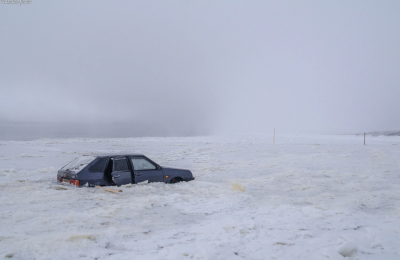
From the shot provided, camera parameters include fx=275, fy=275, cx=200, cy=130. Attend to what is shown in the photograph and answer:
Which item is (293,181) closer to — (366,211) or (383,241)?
(366,211)

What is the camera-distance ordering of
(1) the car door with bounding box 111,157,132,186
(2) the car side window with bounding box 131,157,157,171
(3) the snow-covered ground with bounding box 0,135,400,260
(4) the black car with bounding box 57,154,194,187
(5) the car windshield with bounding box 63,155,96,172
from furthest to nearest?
1. (2) the car side window with bounding box 131,157,157,171
2. (1) the car door with bounding box 111,157,132,186
3. (5) the car windshield with bounding box 63,155,96,172
4. (4) the black car with bounding box 57,154,194,187
5. (3) the snow-covered ground with bounding box 0,135,400,260

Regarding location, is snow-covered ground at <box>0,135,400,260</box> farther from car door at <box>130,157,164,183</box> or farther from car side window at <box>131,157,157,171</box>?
car side window at <box>131,157,157,171</box>

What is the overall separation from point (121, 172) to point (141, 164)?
80 cm

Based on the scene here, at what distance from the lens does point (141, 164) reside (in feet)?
29.0

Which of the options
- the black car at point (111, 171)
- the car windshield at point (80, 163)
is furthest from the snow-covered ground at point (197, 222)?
the car windshield at point (80, 163)

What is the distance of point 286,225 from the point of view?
5543 millimetres

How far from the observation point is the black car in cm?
759

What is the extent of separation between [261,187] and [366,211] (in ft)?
11.9

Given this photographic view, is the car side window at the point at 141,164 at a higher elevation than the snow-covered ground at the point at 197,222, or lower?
higher

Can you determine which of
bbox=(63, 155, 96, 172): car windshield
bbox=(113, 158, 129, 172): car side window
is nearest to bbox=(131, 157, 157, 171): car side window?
bbox=(113, 158, 129, 172): car side window

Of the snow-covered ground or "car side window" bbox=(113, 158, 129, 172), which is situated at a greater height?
"car side window" bbox=(113, 158, 129, 172)

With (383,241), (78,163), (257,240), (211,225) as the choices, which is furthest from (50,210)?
(383,241)

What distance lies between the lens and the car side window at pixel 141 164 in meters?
8.67

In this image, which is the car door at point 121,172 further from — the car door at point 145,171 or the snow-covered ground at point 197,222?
the snow-covered ground at point 197,222
